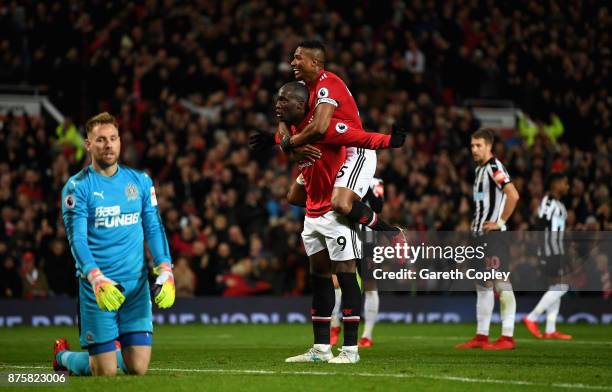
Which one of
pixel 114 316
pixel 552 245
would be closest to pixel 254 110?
pixel 552 245

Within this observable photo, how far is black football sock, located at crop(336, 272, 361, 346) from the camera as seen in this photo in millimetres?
10031

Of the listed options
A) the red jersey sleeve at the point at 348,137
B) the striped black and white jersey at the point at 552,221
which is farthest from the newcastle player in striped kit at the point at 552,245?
the red jersey sleeve at the point at 348,137

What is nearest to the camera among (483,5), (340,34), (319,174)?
(319,174)

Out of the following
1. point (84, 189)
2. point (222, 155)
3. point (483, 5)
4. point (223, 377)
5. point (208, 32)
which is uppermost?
point (483, 5)

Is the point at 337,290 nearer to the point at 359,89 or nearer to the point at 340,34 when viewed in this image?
the point at 359,89

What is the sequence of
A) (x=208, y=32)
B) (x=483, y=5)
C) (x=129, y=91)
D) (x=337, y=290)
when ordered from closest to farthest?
(x=337, y=290)
(x=129, y=91)
(x=208, y=32)
(x=483, y=5)

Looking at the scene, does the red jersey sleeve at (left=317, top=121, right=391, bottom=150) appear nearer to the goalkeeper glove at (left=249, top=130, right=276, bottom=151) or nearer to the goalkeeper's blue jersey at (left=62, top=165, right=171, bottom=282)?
the goalkeeper glove at (left=249, top=130, right=276, bottom=151)

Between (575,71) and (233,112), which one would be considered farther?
(575,71)

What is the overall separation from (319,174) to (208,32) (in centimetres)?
1557

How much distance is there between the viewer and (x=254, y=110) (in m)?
23.9

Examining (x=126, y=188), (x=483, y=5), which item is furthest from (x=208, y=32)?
(x=126, y=188)

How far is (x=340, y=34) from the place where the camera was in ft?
90.3

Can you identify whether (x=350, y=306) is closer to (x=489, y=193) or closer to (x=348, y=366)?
(x=348, y=366)

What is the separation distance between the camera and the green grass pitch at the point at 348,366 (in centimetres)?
799
